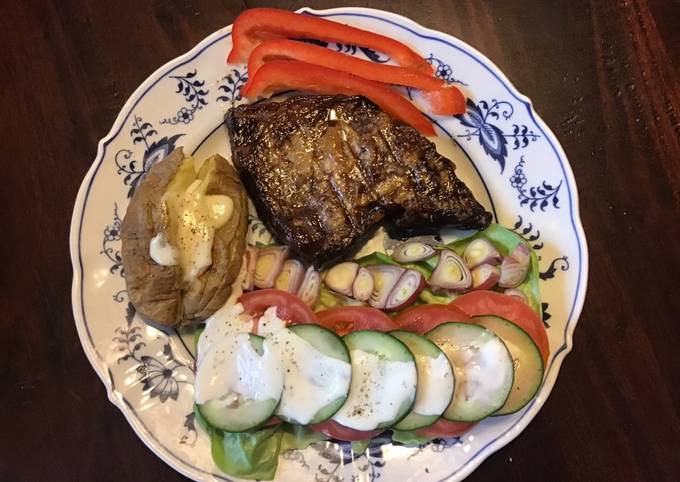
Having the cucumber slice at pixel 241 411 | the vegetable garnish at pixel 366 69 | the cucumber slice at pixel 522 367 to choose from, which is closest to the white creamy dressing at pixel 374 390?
the cucumber slice at pixel 241 411

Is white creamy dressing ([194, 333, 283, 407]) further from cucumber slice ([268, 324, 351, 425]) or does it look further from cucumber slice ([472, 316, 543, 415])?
cucumber slice ([472, 316, 543, 415])

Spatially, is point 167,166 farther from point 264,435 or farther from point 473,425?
point 473,425

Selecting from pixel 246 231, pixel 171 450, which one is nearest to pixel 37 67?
pixel 246 231

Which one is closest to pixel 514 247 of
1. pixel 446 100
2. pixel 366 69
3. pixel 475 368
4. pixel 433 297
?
pixel 433 297

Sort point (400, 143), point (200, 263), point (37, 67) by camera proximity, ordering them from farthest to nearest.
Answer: point (37, 67) → point (400, 143) → point (200, 263)

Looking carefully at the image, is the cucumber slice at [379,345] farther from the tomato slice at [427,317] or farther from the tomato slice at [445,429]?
the tomato slice at [445,429]

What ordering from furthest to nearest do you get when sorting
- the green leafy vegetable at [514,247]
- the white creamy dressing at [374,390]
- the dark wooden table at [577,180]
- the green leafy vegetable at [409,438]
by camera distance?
the dark wooden table at [577,180], the green leafy vegetable at [514,247], the green leafy vegetable at [409,438], the white creamy dressing at [374,390]
